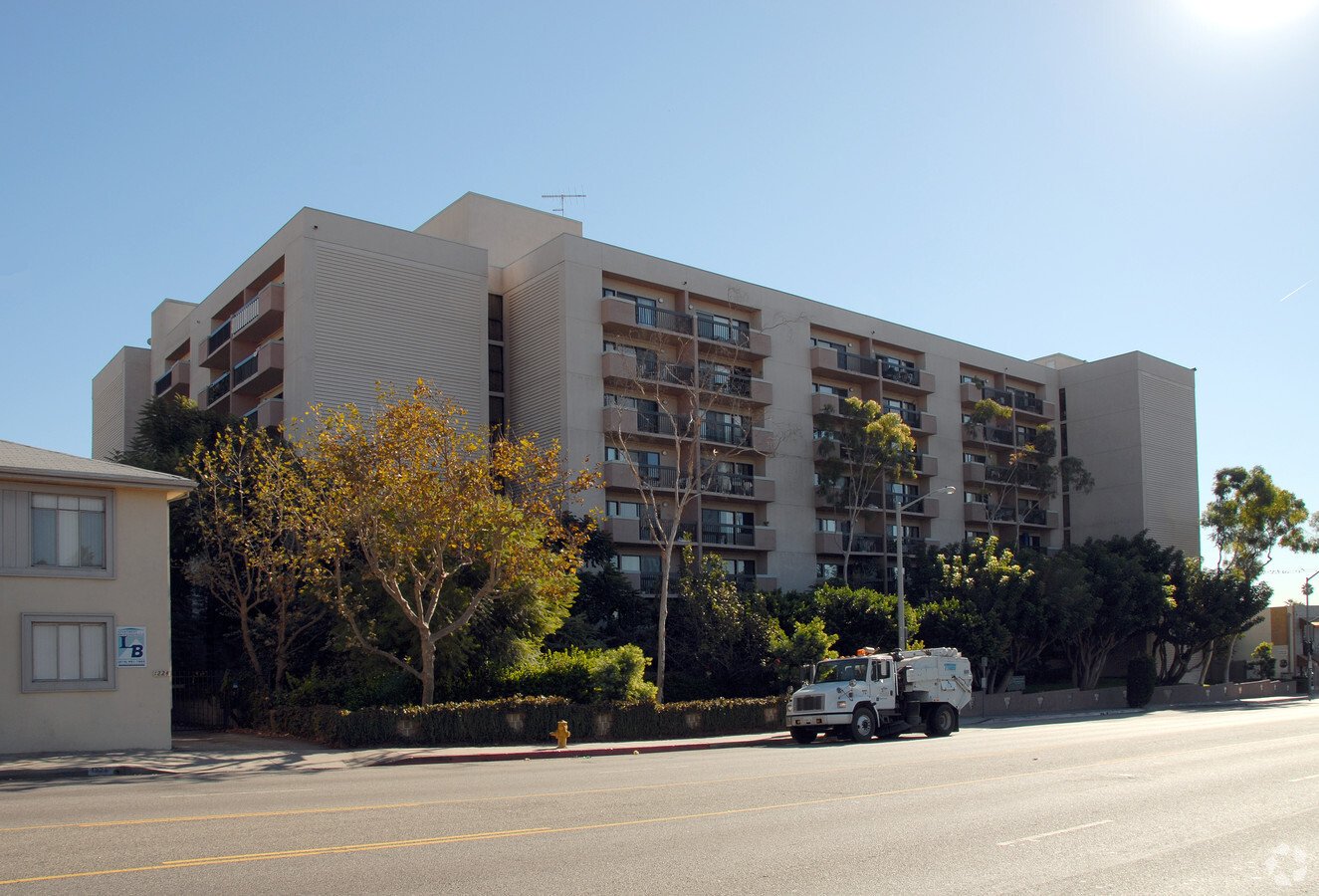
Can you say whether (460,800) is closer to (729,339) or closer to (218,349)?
(729,339)

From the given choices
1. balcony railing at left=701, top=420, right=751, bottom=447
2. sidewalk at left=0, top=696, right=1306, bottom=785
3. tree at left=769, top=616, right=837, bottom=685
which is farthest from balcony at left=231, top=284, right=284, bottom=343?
tree at left=769, top=616, right=837, bottom=685

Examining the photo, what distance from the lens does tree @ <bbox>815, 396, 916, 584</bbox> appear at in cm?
4841

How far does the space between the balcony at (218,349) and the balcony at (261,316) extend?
0.99m

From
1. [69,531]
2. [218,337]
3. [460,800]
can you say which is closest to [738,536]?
[218,337]

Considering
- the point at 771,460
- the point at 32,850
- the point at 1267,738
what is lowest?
the point at 1267,738

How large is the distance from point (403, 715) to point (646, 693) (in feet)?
24.2

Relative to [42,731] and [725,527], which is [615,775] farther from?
[725,527]

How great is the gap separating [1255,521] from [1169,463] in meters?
6.80

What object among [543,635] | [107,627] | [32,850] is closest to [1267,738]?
[543,635]

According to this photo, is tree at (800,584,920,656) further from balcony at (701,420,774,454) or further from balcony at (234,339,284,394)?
balcony at (234,339,284,394)

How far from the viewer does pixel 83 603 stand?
22.2 m

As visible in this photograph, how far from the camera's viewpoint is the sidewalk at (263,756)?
18.7 m

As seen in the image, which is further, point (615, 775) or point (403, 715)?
point (403, 715)

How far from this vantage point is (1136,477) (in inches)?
2478
